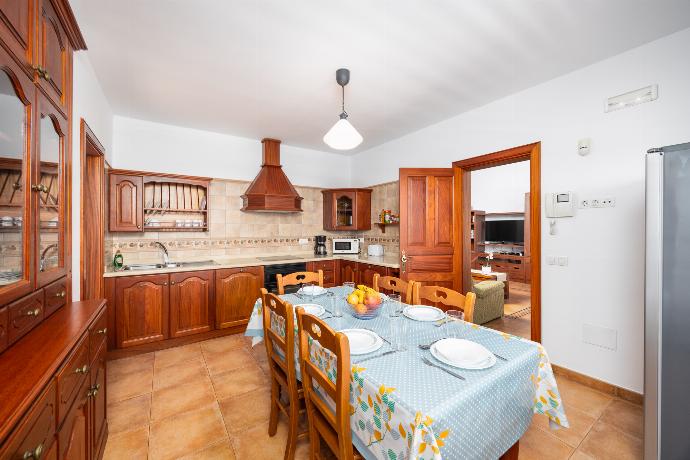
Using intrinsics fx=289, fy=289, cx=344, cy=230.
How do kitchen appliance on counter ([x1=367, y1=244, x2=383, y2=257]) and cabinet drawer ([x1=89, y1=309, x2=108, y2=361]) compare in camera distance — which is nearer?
cabinet drawer ([x1=89, y1=309, x2=108, y2=361])

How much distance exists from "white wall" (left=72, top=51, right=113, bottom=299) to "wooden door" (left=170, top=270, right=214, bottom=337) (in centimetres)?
113

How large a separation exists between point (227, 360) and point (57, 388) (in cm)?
203

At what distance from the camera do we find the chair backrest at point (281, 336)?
1400 millimetres

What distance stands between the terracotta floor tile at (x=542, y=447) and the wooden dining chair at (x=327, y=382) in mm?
1144

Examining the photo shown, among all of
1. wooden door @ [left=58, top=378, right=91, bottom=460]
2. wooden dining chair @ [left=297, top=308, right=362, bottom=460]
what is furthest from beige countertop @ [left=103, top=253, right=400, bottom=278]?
wooden dining chair @ [left=297, top=308, right=362, bottom=460]

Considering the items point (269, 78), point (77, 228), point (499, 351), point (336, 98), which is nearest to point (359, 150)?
point (336, 98)

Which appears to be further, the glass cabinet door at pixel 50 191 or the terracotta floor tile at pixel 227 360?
the terracotta floor tile at pixel 227 360

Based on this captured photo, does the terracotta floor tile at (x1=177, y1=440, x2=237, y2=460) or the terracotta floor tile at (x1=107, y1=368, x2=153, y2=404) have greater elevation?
the terracotta floor tile at (x1=107, y1=368, x2=153, y2=404)

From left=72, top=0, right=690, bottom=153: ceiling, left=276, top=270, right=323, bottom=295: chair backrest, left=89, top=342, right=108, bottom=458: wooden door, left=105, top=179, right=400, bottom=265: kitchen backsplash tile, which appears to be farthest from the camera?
left=105, top=179, right=400, bottom=265: kitchen backsplash tile

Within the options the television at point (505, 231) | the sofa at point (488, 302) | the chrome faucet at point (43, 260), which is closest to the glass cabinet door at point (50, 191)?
the chrome faucet at point (43, 260)

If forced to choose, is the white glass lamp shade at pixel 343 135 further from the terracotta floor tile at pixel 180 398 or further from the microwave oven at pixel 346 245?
the microwave oven at pixel 346 245

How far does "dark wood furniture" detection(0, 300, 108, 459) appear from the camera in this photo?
67cm

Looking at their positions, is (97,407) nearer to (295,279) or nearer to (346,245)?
(295,279)

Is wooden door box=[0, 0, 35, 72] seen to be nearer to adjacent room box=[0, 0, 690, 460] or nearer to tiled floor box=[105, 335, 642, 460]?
adjacent room box=[0, 0, 690, 460]
